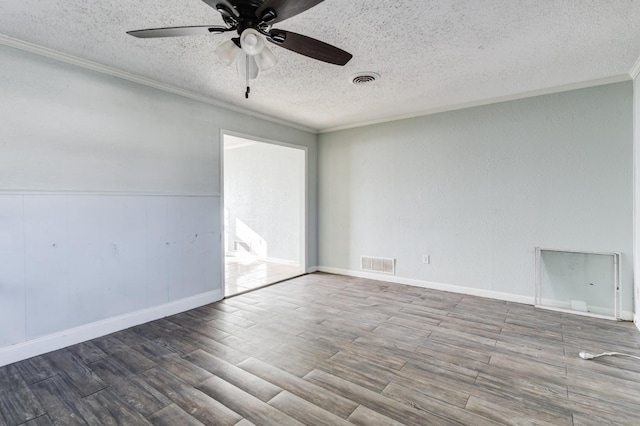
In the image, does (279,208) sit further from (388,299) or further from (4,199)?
(4,199)

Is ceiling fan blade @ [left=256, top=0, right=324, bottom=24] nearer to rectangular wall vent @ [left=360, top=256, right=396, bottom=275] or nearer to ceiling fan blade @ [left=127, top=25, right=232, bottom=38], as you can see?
ceiling fan blade @ [left=127, top=25, right=232, bottom=38]

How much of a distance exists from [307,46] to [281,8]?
41 centimetres

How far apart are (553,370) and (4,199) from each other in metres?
4.40

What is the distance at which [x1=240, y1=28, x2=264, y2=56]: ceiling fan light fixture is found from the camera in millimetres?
1719

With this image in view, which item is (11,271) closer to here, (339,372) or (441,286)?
(339,372)

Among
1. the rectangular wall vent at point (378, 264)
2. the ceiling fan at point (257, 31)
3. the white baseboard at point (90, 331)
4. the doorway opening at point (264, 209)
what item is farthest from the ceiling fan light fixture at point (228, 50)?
the rectangular wall vent at point (378, 264)

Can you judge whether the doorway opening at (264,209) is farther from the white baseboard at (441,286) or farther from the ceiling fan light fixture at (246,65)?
the ceiling fan light fixture at (246,65)

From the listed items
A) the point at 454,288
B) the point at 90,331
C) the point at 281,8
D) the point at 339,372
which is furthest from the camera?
the point at 454,288

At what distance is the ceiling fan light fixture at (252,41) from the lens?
1719mm

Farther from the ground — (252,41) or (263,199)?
(252,41)

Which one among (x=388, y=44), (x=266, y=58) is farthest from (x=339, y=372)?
(x=388, y=44)

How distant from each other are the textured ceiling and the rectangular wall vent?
7.93 ft

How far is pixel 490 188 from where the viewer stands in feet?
13.1

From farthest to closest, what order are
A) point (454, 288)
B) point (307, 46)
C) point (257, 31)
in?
point (454, 288) < point (307, 46) < point (257, 31)
